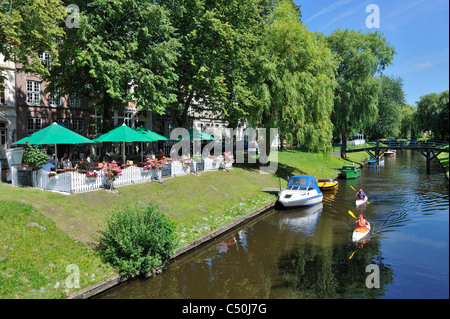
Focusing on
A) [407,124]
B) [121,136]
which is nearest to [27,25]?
[121,136]

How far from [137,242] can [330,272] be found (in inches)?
327

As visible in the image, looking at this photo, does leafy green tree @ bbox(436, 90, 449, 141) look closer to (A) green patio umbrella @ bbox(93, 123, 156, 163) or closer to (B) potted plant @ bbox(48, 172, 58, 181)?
(A) green patio umbrella @ bbox(93, 123, 156, 163)

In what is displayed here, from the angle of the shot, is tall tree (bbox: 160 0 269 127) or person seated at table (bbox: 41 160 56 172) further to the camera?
tall tree (bbox: 160 0 269 127)

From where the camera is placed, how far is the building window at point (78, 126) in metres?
33.3

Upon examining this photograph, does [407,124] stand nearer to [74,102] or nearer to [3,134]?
[74,102]

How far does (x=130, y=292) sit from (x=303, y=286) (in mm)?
6647

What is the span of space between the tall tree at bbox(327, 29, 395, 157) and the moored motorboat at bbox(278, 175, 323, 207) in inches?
967

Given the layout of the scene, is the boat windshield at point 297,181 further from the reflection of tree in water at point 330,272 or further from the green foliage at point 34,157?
the green foliage at point 34,157

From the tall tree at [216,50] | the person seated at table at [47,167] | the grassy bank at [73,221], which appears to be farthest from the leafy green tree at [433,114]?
the person seated at table at [47,167]

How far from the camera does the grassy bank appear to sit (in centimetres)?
1053

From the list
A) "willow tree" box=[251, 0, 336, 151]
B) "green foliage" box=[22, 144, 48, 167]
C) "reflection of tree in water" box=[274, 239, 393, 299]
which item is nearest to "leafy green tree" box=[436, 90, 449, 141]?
"willow tree" box=[251, 0, 336, 151]

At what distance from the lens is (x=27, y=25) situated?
60.0 ft

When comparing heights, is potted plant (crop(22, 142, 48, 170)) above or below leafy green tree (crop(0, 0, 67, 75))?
below

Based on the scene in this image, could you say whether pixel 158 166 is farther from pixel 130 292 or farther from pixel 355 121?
pixel 355 121
